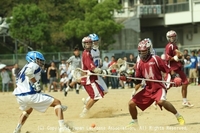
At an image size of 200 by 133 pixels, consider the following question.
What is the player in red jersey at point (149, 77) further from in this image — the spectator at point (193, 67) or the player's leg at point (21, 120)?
the spectator at point (193, 67)

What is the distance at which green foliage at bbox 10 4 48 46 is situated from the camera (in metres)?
37.5

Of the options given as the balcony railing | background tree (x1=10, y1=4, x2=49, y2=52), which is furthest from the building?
background tree (x1=10, y1=4, x2=49, y2=52)

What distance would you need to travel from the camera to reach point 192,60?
29203 millimetres

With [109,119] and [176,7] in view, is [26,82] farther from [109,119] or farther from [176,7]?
[176,7]

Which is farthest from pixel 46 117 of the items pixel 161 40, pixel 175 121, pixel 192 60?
pixel 161 40

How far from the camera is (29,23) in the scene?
3834cm

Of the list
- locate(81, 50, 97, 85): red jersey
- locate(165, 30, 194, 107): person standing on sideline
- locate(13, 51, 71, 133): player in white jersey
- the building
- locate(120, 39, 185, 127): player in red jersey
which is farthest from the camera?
the building

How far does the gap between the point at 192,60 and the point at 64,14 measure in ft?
53.6

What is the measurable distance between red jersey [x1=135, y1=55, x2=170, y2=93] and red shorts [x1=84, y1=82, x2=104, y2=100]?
9.77 ft

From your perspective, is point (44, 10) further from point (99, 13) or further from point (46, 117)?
point (46, 117)

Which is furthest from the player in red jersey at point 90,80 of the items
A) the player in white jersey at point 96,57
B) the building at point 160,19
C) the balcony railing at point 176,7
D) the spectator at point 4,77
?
the balcony railing at point 176,7

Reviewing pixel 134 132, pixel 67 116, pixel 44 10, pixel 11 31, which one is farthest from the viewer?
pixel 44 10

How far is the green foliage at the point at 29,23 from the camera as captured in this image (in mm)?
37531

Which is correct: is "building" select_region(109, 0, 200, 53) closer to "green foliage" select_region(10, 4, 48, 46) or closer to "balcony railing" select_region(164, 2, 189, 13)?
"balcony railing" select_region(164, 2, 189, 13)
